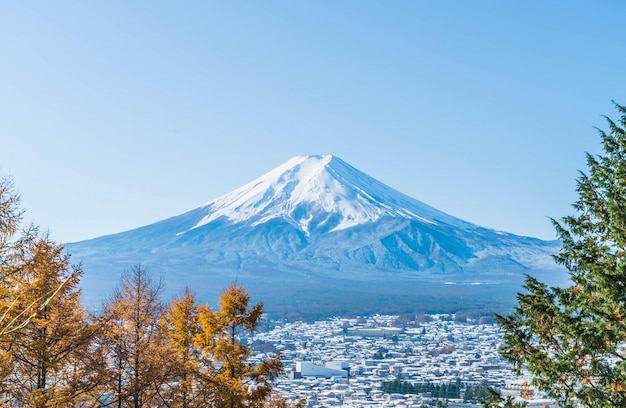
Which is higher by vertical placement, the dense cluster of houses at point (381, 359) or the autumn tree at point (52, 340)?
the autumn tree at point (52, 340)

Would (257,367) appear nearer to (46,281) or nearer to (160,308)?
(160,308)

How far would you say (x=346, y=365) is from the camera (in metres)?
73.8

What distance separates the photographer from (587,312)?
1137 cm

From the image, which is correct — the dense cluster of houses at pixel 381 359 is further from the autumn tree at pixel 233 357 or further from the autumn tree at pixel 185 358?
the autumn tree at pixel 185 358

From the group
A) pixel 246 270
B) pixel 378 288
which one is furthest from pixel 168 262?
pixel 378 288

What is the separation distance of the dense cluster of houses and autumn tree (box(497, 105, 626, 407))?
29.6 inches

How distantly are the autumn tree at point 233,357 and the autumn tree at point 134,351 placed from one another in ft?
3.73

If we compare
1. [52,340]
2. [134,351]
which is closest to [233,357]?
[134,351]

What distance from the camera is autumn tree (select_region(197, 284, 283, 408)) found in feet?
48.2

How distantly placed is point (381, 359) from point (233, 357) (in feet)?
223

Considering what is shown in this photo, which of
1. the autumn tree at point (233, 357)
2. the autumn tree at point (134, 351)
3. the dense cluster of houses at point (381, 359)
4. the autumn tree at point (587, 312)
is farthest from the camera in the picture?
the dense cluster of houses at point (381, 359)

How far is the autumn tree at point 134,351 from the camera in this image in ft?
46.0

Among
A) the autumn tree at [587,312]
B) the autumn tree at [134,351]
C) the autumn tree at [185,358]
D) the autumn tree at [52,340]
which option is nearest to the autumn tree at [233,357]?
the autumn tree at [185,358]

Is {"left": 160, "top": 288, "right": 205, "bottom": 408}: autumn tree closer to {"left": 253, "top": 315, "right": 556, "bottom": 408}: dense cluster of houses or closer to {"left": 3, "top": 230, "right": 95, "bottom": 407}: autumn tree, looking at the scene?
{"left": 3, "top": 230, "right": 95, "bottom": 407}: autumn tree
